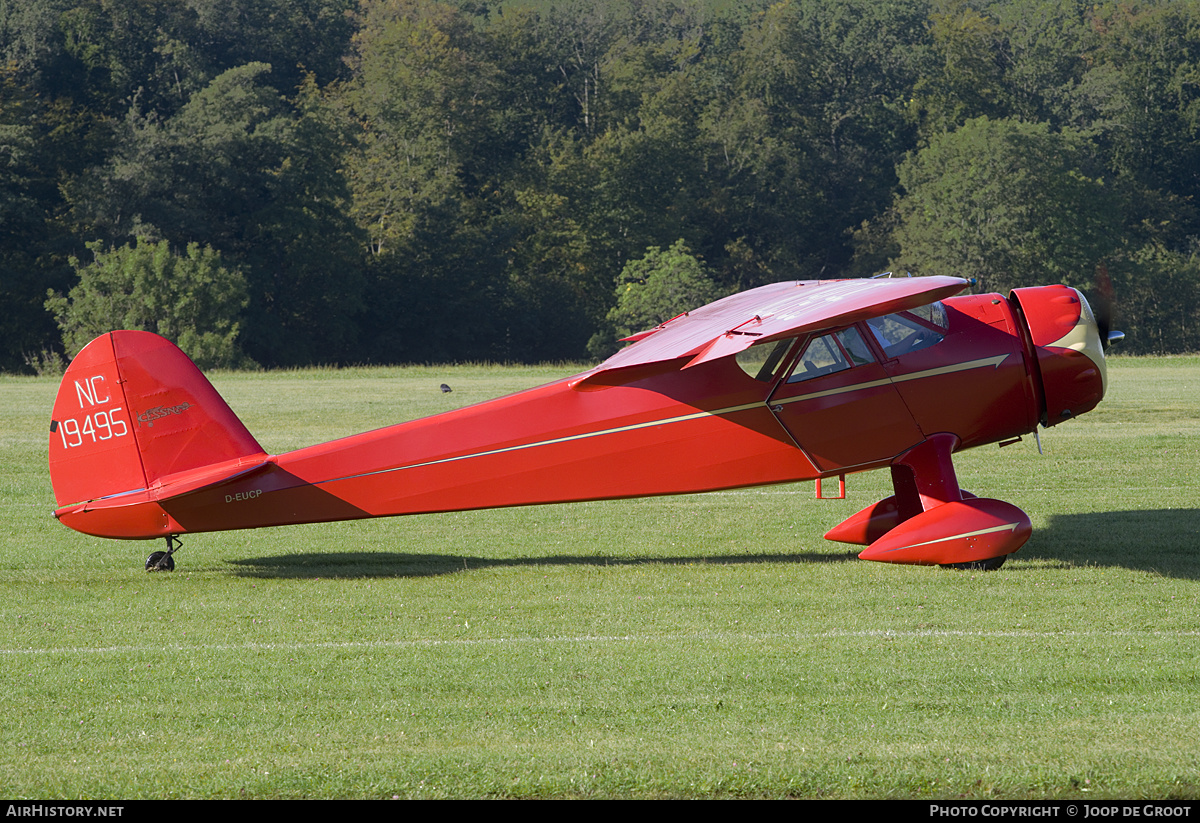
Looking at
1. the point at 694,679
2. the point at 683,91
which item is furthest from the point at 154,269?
the point at 694,679

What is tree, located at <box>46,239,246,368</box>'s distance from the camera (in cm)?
5366

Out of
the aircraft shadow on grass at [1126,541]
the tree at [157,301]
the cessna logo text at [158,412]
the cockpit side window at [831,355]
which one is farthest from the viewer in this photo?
the tree at [157,301]

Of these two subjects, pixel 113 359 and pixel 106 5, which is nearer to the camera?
pixel 113 359

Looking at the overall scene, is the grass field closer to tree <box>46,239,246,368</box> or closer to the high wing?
the high wing

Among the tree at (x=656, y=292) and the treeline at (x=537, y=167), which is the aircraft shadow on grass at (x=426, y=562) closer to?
the treeline at (x=537, y=167)

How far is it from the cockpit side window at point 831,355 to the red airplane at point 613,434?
12 millimetres

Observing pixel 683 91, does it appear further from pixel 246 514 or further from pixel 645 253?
pixel 246 514

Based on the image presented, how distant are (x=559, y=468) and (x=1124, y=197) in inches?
2847

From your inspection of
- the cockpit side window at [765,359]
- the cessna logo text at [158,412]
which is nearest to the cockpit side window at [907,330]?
the cockpit side window at [765,359]

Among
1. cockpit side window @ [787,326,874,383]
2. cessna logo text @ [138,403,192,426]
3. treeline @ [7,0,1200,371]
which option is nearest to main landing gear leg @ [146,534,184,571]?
cessna logo text @ [138,403,192,426]

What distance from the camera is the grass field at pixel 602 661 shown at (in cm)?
512

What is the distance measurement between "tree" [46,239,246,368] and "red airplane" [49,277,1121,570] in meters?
45.2
